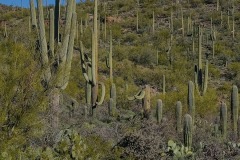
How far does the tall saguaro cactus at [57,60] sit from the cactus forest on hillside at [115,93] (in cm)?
2

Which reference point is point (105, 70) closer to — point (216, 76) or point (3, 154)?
point (216, 76)

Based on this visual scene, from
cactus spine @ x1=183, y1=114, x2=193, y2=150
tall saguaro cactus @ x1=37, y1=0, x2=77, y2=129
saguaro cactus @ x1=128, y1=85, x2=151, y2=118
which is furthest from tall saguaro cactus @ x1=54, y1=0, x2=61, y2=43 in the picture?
→ saguaro cactus @ x1=128, y1=85, x2=151, y2=118

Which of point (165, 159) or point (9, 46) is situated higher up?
point (9, 46)

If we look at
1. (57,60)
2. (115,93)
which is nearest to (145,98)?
(115,93)

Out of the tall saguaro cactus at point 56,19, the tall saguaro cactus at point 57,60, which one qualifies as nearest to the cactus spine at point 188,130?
the tall saguaro cactus at point 57,60

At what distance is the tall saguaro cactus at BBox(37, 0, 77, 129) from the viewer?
8.42 meters

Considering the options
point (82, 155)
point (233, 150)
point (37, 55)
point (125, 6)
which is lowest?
point (233, 150)

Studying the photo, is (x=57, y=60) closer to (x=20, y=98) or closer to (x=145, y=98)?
(x=20, y=98)

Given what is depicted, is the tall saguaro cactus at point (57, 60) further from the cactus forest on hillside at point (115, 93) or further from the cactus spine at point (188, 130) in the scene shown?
the cactus spine at point (188, 130)

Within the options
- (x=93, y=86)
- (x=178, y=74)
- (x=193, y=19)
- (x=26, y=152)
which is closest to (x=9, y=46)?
(x=26, y=152)

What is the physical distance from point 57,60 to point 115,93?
9.21 meters

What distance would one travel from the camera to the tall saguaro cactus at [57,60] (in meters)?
8.42

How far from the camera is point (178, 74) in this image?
28.9m

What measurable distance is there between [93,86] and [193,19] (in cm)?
2682
